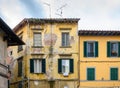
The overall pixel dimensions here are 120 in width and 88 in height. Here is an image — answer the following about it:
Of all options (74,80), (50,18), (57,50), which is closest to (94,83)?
(74,80)

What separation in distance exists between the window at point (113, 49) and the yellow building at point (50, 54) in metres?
3.66

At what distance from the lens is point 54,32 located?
5425 cm

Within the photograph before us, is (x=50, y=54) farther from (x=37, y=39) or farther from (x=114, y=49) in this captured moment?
(x=114, y=49)

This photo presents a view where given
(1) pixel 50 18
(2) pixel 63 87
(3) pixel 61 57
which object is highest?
(1) pixel 50 18

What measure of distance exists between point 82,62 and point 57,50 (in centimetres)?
322

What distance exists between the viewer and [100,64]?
5353cm

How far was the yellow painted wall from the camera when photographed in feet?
175

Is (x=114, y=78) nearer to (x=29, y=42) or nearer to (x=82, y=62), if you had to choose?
(x=82, y=62)

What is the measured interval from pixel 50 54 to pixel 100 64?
5.85 metres

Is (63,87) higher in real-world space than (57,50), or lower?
lower

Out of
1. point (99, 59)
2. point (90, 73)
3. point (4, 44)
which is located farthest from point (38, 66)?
point (4, 44)

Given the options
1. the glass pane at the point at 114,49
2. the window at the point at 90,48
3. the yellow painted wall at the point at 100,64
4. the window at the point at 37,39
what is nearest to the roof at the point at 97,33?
the yellow painted wall at the point at 100,64

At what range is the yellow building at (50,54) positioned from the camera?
53594mm

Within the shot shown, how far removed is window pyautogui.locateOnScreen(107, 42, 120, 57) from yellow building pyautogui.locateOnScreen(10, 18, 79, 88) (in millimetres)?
3661
